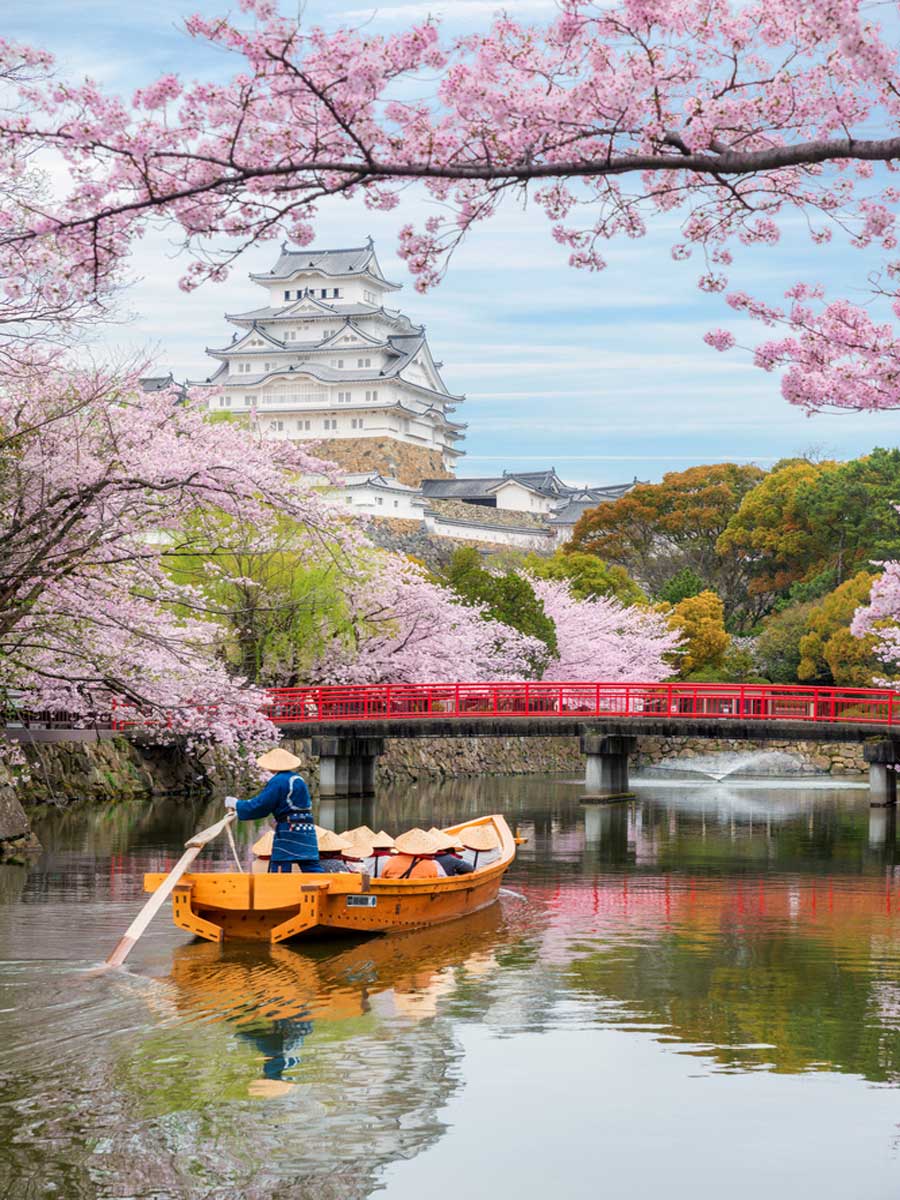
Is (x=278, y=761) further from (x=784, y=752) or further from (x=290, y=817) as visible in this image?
(x=784, y=752)

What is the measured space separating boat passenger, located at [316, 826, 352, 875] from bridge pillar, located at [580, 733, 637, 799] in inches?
708

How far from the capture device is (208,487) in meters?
14.7

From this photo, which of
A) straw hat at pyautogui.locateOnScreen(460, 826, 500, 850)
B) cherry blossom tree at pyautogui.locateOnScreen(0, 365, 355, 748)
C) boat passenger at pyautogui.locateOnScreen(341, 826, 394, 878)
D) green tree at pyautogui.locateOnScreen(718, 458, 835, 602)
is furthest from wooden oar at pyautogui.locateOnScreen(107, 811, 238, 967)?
green tree at pyautogui.locateOnScreen(718, 458, 835, 602)

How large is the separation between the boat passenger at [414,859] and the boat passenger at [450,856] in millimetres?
129

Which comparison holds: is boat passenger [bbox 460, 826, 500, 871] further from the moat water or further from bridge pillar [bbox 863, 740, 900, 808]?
bridge pillar [bbox 863, 740, 900, 808]

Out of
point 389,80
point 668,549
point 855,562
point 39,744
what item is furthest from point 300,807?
point 668,549

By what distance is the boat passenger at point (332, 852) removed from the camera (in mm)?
13430

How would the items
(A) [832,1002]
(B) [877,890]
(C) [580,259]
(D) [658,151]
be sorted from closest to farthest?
1. (D) [658,151]
2. (C) [580,259]
3. (A) [832,1002]
4. (B) [877,890]

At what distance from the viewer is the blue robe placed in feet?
40.3

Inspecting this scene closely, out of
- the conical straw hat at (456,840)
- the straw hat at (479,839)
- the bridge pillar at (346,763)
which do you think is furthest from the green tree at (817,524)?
the conical straw hat at (456,840)

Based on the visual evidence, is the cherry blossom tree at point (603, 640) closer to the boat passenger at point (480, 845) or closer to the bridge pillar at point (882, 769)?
the bridge pillar at point (882, 769)

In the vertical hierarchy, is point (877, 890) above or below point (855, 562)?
below

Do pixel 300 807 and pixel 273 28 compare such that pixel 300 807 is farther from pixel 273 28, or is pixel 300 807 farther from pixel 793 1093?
pixel 273 28

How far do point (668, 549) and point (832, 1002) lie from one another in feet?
154
